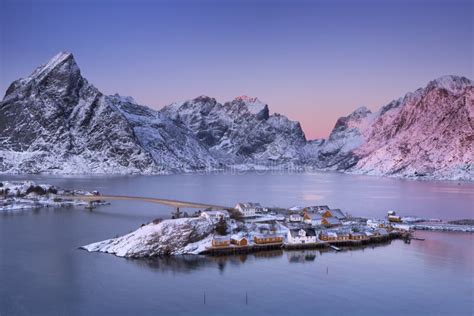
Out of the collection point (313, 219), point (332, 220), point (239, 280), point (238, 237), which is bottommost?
point (239, 280)

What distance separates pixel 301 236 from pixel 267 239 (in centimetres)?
396

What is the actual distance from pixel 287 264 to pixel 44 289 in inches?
849

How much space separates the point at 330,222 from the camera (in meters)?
63.5

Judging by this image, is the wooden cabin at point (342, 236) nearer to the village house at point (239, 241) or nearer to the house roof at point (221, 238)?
the village house at point (239, 241)

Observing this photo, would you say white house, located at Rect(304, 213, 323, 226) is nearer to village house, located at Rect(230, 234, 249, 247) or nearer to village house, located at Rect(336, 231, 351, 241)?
village house, located at Rect(336, 231, 351, 241)

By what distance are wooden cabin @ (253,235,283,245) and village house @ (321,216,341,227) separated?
39.2ft

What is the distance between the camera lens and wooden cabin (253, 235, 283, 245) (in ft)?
171

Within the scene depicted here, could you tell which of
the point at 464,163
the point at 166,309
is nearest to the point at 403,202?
the point at 166,309

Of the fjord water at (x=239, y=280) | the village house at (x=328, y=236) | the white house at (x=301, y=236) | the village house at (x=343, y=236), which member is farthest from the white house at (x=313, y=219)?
the fjord water at (x=239, y=280)

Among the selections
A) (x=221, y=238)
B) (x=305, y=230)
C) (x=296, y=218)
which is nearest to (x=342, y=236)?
(x=305, y=230)

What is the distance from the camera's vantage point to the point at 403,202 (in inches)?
4026

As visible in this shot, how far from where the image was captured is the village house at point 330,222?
207 feet

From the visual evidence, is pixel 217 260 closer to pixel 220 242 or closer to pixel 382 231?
pixel 220 242

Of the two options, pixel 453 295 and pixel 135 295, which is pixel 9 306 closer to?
pixel 135 295
